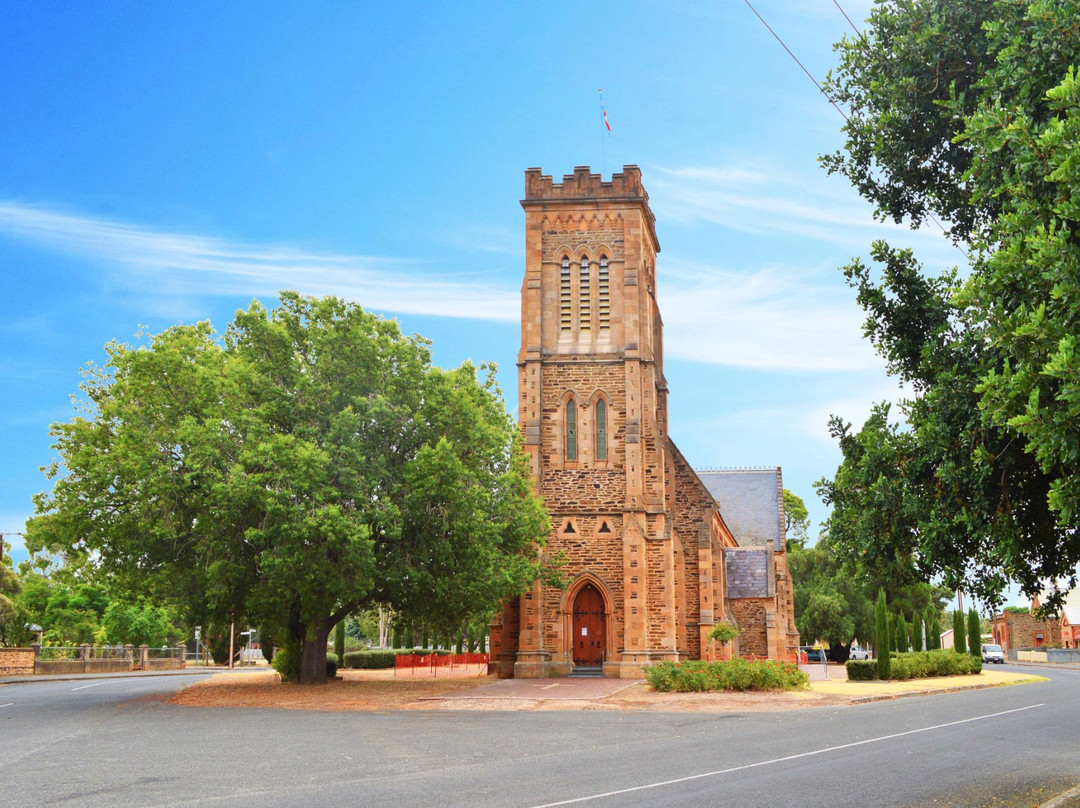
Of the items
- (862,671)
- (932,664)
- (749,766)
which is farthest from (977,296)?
(932,664)

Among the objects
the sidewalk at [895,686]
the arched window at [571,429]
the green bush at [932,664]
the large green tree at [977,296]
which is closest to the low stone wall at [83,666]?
the arched window at [571,429]

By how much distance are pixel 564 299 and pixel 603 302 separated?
157cm

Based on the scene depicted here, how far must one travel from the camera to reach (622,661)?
113 feet

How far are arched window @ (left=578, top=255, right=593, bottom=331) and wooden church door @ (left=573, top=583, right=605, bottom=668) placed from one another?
1025 centimetres

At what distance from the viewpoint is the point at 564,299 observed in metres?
38.1

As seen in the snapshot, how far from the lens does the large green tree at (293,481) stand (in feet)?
82.4

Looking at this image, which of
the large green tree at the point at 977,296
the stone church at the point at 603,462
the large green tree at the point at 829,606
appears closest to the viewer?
the large green tree at the point at 977,296

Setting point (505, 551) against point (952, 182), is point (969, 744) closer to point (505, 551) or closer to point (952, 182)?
point (952, 182)

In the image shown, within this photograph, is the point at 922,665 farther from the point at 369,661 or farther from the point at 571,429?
the point at 369,661

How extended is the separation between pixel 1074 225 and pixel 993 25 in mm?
2045

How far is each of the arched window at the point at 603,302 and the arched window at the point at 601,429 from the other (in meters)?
3.19

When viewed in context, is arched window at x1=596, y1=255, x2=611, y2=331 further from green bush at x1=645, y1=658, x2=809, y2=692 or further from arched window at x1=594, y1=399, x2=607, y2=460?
green bush at x1=645, y1=658, x2=809, y2=692

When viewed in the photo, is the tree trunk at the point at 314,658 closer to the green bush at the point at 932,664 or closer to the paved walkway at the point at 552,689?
the paved walkway at the point at 552,689

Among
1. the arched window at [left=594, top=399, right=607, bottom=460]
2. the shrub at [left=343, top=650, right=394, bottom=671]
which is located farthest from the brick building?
the arched window at [left=594, top=399, right=607, bottom=460]
